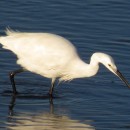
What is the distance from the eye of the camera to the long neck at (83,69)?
14289 mm

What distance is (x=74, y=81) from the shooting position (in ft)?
51.1

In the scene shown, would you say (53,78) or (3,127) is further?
(53,78)

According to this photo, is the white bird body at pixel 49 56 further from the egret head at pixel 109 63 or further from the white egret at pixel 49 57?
the egret head at pixel 109 63

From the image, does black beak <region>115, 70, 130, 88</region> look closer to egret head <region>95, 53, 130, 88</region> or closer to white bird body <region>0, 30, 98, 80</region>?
egret head <region>95, 53, 130, 88</region>

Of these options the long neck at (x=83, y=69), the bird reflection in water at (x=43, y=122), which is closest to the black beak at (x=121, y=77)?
the long neck at (x=83, y=69)

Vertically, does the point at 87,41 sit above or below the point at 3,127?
above

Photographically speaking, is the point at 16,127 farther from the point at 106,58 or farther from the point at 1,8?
the point at 1,8

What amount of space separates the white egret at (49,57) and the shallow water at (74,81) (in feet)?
1.29

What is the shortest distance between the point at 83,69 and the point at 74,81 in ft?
3.65

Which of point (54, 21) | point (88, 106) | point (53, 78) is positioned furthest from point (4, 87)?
point (54, 21)

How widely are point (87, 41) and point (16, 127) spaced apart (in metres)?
4.97

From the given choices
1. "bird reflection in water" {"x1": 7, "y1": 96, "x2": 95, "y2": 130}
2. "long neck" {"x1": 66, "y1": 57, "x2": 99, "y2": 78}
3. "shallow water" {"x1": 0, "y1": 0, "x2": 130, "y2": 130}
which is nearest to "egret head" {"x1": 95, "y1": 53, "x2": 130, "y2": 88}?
"long neck" {"x1": 66, "y1": 57, "x2": 99, "y2": 78}

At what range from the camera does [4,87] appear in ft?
49.7

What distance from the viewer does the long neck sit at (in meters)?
14.3
